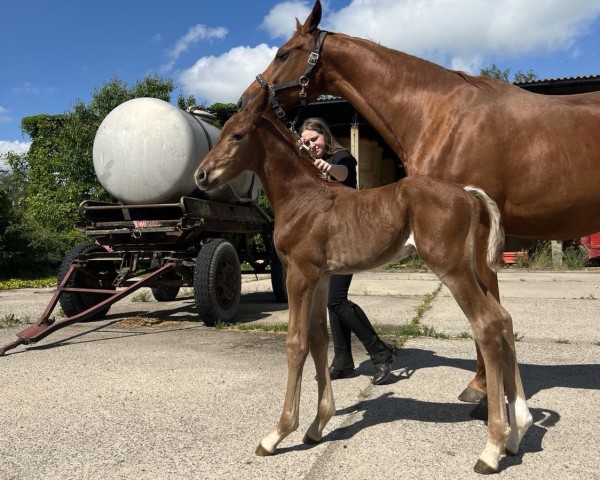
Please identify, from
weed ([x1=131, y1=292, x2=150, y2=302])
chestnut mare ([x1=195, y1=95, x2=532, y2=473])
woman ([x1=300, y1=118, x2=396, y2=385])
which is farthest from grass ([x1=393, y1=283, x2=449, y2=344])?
weed ([x1=131, y1=292, x2=150, y2=302])

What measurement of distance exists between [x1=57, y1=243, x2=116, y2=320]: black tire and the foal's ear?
14.6ft

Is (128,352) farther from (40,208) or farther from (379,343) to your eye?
(40,208)

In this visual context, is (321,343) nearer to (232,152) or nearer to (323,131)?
(232,152)

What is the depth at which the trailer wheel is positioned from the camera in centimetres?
612

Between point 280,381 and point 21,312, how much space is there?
559cm

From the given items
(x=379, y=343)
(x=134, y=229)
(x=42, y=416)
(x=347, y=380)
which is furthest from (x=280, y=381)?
(x=134, y=229)

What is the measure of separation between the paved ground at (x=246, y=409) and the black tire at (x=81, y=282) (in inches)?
23.0

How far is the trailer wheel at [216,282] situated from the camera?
20.1ft

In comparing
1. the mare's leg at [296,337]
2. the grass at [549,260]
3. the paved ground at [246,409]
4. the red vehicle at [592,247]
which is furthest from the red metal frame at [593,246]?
the mare's leg at [296,337]

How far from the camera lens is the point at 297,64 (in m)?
3.65

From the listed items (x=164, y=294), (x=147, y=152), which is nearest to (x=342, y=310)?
(x=147, y=152)

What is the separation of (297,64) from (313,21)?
327 mm

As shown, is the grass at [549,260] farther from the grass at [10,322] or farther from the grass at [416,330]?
the grass at [10,322]

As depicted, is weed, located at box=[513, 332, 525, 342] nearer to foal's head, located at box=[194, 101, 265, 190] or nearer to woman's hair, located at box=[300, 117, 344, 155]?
woman's hair, located at box=[300, 117, 344, 155]
